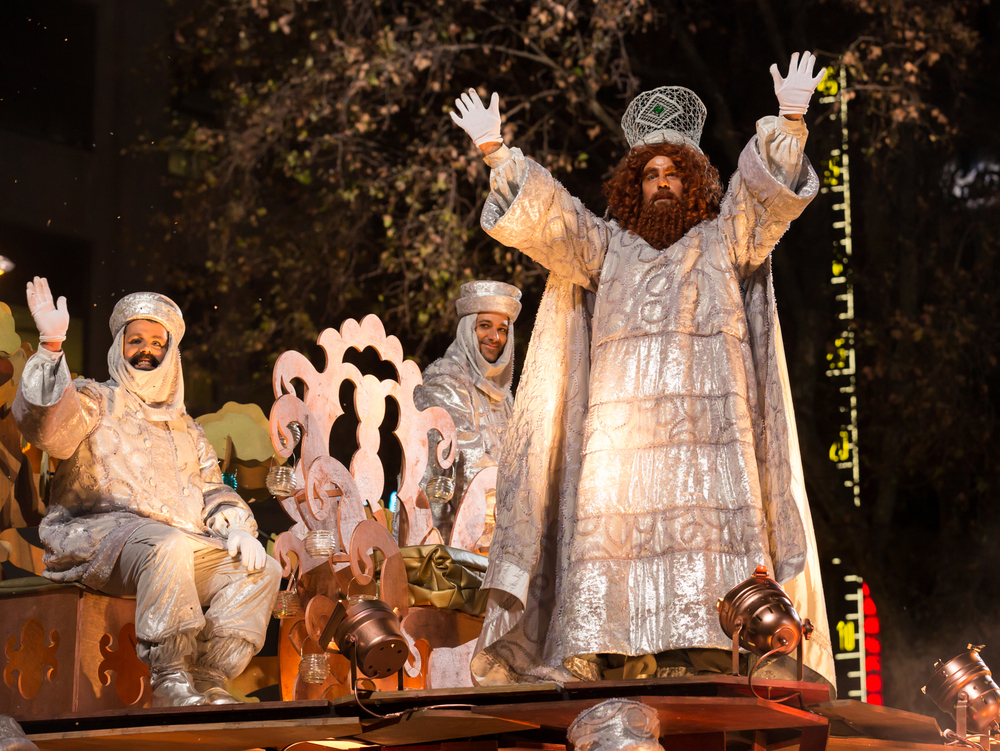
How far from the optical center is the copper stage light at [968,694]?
4.44 meters

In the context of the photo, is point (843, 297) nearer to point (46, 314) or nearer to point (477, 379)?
→ point (477, 379)

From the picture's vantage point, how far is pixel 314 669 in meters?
5.17

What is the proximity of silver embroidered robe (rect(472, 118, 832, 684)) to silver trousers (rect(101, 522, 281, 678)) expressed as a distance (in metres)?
0.96

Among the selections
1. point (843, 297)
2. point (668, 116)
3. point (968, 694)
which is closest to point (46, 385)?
point (668, 116)

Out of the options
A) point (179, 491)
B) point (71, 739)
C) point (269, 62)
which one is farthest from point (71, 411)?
point (269, 62)

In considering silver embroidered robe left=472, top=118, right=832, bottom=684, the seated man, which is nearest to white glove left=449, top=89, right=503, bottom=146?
silver embroidered robe left=472, top=118, right=832, bottom=684

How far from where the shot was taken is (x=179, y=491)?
5363mm

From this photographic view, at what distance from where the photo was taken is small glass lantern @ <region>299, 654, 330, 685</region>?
5.16 m

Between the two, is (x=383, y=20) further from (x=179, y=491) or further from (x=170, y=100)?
(x=179, y=491)

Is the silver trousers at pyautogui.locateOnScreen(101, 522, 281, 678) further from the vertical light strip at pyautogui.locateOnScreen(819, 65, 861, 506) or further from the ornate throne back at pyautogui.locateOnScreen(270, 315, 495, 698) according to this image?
the vertical light strip at pyautogui.locateOnScreen(819, 65, 861, 506)

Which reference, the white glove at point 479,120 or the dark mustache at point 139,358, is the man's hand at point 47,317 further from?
the white glove at point 479,120

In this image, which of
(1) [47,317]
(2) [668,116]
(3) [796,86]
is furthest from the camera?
(2) [668,116]

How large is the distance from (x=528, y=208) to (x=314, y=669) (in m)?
1.96

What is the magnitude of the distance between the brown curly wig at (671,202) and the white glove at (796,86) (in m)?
0.49
